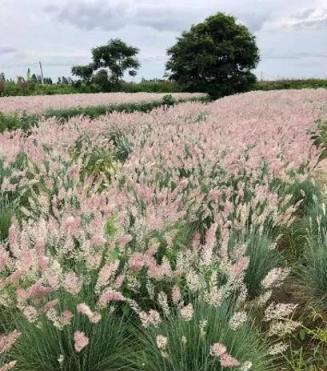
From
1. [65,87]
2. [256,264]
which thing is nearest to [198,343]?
[256,264]

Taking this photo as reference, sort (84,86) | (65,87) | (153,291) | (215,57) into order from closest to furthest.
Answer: (153,291) → (65,87) → (84,86) → (215,57)

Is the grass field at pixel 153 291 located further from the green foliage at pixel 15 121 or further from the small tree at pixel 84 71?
the small tree at pixel 84 71

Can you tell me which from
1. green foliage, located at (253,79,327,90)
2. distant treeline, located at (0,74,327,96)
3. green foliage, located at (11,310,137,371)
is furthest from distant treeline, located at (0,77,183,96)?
green foliage, located at (11,310,137,371)

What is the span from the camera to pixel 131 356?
3.11 m

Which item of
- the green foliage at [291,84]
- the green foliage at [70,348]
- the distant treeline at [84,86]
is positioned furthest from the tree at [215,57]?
the green foliage at [70,348]

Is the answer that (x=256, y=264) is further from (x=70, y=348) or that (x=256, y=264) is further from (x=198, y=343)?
(x=70, y=348)

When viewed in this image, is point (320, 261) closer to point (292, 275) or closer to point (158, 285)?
point (292, 275)

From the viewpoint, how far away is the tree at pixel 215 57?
45.4m

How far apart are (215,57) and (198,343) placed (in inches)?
1775

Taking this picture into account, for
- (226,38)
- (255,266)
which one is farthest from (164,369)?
(226,38)

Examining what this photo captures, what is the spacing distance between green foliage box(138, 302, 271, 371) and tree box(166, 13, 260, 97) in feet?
141

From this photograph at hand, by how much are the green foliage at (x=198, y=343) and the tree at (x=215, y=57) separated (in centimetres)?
4308

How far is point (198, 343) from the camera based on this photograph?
259cm

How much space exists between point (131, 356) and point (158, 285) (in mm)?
655
